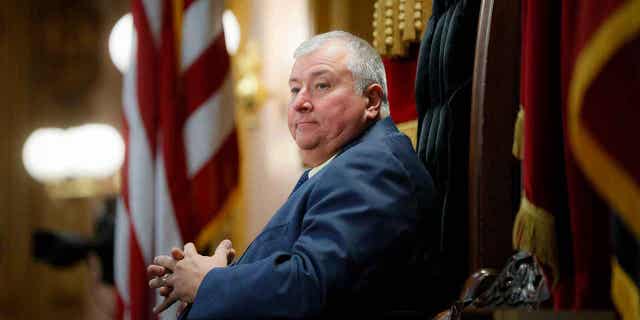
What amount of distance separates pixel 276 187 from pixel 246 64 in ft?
2.69

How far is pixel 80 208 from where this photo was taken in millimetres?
6824

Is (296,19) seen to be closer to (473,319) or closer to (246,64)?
(246,64)

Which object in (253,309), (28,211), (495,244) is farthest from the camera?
(28,211)

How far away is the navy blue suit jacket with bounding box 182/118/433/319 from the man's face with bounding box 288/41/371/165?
0.15m

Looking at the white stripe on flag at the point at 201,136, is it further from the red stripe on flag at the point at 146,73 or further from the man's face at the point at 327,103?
the man's face at the point at 327,103

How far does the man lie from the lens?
Result: 1.78 meters

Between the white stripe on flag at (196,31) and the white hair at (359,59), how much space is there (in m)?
1.64

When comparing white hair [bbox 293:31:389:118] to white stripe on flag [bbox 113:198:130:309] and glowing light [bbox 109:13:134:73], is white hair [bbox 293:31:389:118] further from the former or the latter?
glowing light [bbox 109:13:134:73]

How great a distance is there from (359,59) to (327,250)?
0.58 m

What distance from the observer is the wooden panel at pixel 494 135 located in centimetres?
195

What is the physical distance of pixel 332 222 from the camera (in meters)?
1.82

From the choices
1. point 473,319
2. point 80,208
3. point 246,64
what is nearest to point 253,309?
point 473,319

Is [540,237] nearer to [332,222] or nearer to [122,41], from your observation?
[332,222]

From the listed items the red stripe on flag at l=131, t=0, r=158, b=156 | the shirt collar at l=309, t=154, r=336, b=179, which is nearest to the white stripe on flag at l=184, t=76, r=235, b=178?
the red stripe on flag at l=131, t=0, r=158, b=156
